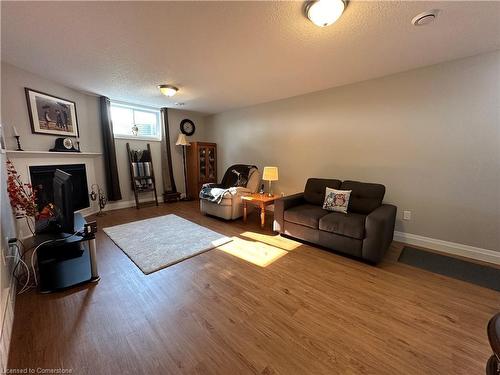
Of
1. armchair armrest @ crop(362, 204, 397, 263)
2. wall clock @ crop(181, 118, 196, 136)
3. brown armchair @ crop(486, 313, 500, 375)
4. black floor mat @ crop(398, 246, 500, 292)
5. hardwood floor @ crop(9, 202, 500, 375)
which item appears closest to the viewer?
brown armchair @ crop(486, 313, 500, 375)

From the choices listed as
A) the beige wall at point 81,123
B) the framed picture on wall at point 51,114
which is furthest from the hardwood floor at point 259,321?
the framed picture on wall at point 51,114

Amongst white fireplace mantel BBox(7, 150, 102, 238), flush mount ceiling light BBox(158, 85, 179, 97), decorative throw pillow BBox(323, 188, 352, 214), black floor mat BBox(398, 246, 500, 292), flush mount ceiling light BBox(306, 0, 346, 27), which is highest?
flush mount ceiling light BBox(158, 85, 179, 97)

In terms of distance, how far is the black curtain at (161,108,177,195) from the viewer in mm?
4969

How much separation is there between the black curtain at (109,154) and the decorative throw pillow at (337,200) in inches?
167

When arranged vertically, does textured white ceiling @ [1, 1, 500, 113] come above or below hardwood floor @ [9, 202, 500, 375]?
above

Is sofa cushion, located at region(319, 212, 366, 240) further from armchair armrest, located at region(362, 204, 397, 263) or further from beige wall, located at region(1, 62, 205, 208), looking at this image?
beige wall, located at region(1, 62, 205, 208)

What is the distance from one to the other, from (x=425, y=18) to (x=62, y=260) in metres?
3.77

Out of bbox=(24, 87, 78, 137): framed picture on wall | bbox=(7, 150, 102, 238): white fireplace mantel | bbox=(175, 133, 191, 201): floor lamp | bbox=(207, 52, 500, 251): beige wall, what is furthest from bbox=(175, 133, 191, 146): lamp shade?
bbox=(207, 52, 500, 251): beige wall

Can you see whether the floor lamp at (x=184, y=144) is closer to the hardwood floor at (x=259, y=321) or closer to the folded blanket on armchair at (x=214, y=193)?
the folded blanket on armchair at (x=214, y=193)

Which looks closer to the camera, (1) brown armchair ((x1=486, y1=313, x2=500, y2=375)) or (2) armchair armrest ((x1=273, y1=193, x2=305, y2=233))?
(1) brown armchair ((x1=486, y1=313, x2=500, y2=375))

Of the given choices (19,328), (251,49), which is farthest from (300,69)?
(19,328)

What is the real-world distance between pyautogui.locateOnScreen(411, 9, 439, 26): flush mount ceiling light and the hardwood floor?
2.31 meters

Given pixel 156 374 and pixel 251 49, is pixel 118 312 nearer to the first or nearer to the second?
pixel 156 374

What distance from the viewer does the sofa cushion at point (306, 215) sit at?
8.61 ft
